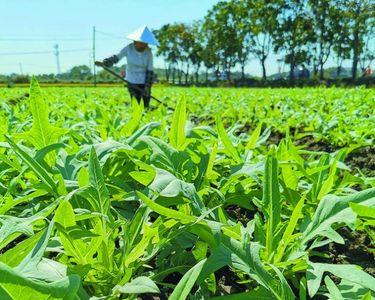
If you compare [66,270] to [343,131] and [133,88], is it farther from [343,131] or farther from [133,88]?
[133,88]

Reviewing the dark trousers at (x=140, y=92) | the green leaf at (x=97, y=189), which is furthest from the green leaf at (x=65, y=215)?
the dark trousers at (x=140, y=92)

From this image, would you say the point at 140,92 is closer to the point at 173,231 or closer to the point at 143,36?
the point at 143,36

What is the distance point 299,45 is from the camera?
5009cm

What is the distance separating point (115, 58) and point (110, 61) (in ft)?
0.52

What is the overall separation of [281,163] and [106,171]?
690 millimetres

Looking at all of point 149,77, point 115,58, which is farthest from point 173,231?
point 115,58

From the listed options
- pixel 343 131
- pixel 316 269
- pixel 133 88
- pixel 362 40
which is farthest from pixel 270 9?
pixel 316 269

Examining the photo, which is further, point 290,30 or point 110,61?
point 290,30

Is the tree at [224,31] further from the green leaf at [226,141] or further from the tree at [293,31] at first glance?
the green leaf at [226,141]

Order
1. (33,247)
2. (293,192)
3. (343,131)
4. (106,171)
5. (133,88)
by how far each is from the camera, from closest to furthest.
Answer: (33,247) → (293,192) → (106,171) → (343,131) → (133,88)

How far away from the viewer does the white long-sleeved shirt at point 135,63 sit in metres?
7.88

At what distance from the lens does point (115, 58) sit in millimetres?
7824

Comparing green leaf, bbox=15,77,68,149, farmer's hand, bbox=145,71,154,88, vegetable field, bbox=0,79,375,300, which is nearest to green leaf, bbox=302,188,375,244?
vegetable field, bbox=0,79,375,300

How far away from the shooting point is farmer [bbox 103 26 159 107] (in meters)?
7.82
